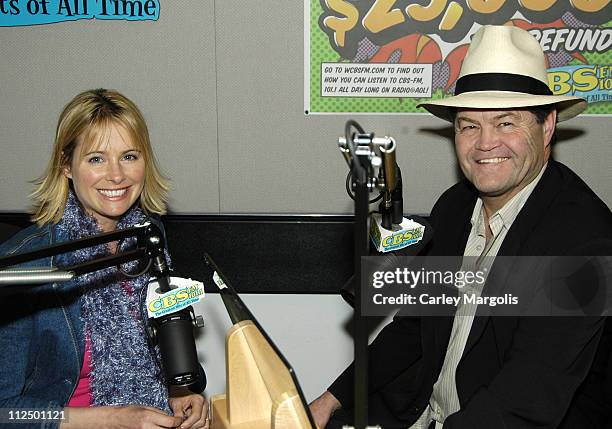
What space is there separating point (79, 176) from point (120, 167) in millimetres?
110

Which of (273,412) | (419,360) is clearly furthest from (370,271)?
(419,360)

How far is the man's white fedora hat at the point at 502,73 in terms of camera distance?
1.86 metres

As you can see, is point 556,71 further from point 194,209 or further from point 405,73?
point 194,209

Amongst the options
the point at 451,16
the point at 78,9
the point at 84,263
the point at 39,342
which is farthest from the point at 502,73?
the point at 78,9

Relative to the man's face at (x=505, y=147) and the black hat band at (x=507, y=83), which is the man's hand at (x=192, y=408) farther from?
the black hat band at (x=507, y=83)

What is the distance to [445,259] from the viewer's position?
2.12 m

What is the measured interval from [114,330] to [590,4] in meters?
1.89

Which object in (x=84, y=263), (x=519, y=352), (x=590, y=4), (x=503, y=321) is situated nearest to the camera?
(x=84, y=263)

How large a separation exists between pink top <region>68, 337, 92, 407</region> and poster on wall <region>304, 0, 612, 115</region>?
1.19 m

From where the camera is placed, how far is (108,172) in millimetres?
1867

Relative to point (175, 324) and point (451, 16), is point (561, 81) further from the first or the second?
point (175, 324)

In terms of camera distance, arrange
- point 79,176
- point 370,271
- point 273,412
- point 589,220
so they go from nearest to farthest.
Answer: point 273,412 < point 370,271 < point 589,220 < point 79,176

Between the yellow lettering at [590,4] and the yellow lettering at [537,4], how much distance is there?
0.08m

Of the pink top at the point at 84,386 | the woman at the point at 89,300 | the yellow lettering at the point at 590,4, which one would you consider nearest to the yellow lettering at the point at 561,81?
the yellow lettering at the point at 590,4
